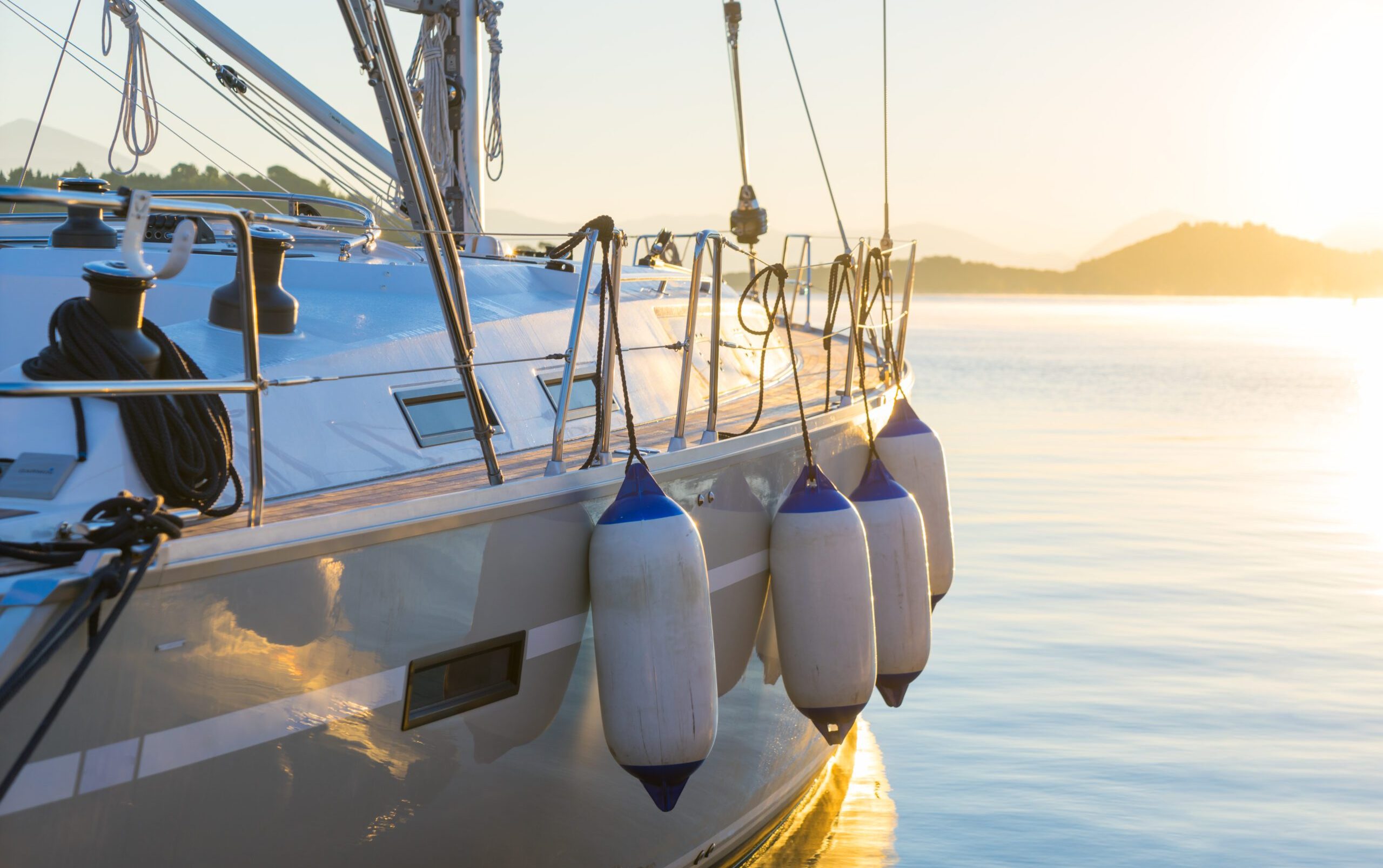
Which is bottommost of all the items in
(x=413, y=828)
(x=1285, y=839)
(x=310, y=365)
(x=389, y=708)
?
(x=1285, y=839)

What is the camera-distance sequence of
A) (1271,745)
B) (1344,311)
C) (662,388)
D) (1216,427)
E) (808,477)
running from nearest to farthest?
(808,477) < (662,388) < (1271,745) < (1216,427) < (1344,311)

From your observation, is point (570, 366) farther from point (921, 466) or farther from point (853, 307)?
point (921, 466)

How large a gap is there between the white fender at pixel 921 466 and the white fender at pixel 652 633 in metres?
Result: 2.40

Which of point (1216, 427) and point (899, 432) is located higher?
point (899, 432)

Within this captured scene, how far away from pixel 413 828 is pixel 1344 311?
163 metres

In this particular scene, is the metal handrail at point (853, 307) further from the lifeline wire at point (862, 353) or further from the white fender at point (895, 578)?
the white fender at point (895, 578)

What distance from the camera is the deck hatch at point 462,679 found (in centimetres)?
321

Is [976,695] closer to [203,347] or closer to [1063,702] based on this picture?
[1063,702]

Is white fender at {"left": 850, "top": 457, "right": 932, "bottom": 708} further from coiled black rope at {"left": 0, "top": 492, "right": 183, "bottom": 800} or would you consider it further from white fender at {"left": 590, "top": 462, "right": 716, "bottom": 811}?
coiled black rope at {"left": 0, "top": 492, "right": 183, "bottom": 800}

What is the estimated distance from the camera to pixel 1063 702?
7.71m

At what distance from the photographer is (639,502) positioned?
362cm

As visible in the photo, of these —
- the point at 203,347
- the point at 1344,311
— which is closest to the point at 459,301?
the point at 203,347

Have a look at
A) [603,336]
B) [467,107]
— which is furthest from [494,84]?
[603,336]

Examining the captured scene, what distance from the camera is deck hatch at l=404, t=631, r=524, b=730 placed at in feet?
10.5
